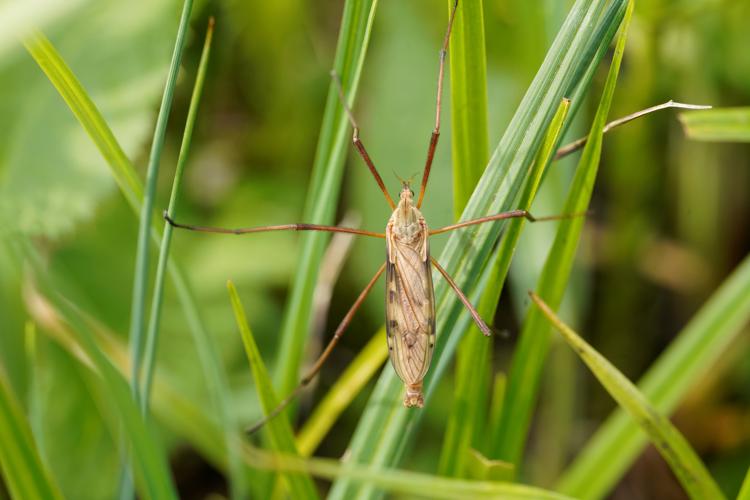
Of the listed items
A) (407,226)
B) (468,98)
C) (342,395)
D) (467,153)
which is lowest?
(342,395)

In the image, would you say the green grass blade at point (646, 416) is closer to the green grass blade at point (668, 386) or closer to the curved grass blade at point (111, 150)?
the green grass blade at point (668, 386)

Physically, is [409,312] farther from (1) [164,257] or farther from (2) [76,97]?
(2) [76,97]

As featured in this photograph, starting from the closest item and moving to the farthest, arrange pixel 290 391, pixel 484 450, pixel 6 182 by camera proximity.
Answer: pixel 484 450 < pixel 290 391 < pixel 6 182

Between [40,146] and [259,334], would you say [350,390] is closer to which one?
[259,334]

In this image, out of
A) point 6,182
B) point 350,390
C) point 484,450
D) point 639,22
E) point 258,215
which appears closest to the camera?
point 484,450

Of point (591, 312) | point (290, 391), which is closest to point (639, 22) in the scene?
point (591, 312)

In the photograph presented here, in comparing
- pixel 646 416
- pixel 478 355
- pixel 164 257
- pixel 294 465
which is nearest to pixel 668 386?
pixel 646 416
